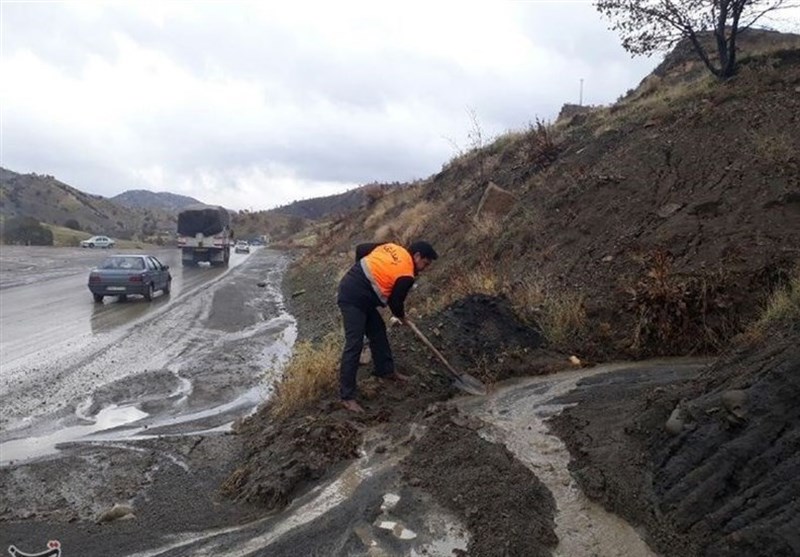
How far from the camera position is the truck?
39.9 m

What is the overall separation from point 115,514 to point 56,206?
10583 cm

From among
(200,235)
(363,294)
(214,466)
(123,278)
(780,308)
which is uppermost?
(200,235)

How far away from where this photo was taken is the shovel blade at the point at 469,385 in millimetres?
8023

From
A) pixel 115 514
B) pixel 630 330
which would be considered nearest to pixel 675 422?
pixel 630 330

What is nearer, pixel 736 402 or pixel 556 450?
pixel 736 402

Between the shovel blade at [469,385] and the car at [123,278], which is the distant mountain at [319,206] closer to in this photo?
the car at [123,278]

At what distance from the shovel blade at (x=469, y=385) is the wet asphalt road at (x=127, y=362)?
2.99 m

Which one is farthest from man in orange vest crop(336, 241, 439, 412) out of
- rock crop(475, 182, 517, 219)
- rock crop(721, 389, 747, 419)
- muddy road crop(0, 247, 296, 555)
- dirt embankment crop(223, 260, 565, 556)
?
rock crop(475, 182, 517, 219)

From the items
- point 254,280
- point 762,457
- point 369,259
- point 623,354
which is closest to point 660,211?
point 623,354

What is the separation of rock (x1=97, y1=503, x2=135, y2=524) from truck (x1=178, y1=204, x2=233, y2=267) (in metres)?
35.1

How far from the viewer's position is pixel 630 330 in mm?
8977

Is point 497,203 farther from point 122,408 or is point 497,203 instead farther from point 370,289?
point 122,408

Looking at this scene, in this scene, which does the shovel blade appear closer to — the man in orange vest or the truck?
the man in orange vest

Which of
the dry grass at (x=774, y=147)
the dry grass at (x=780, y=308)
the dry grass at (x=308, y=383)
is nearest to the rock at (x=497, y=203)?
the dry grass at (x=774, y=147)
